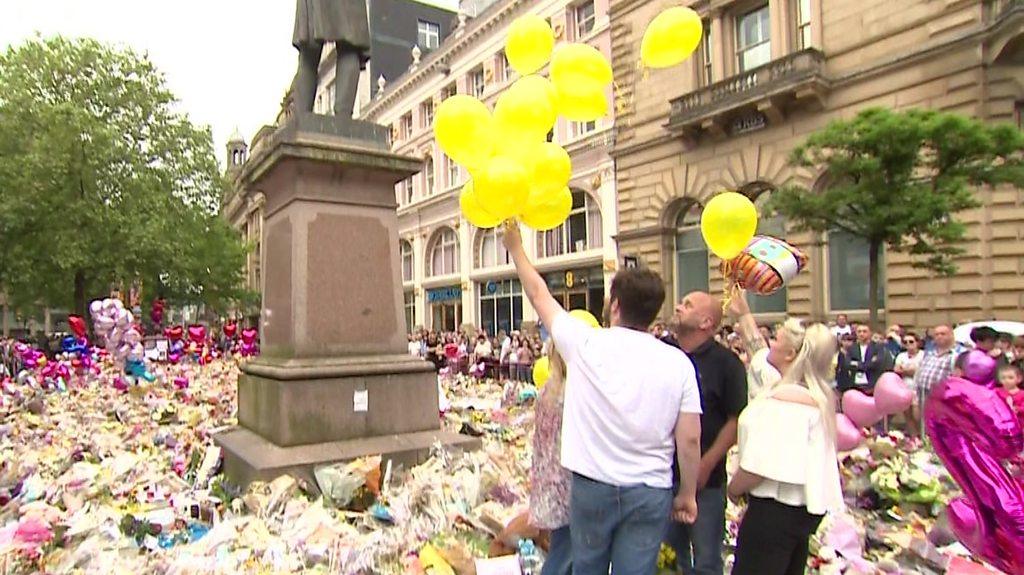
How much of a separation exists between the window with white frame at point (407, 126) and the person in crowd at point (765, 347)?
110 feet

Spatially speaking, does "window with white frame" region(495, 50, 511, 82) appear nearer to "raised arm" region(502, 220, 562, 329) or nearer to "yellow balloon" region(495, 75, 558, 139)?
"yellow balloon" region(495, 75, 558, 139)

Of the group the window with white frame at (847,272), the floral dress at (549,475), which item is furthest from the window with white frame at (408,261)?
the floral dress at (549,475)

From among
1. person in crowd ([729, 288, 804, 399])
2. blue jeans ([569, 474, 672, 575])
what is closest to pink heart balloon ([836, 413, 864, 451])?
person in crowd ([729, 288, 804, 399])

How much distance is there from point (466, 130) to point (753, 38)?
1757 cm

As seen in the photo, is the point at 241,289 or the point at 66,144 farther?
the point at 241,289

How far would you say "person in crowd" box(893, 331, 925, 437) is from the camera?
681 centimetres

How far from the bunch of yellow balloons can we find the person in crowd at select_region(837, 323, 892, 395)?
6.33 meters

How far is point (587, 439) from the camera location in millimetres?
2709

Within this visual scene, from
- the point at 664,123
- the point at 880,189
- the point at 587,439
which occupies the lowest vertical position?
the point at 587,439

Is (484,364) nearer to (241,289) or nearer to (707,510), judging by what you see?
(707,510)

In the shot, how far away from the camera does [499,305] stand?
30.4m

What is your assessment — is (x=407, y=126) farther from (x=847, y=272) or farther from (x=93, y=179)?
(x=847, y=272)

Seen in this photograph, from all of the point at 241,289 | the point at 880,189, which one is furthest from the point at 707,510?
the point at 241,289

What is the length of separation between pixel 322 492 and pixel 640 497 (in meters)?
2.83
